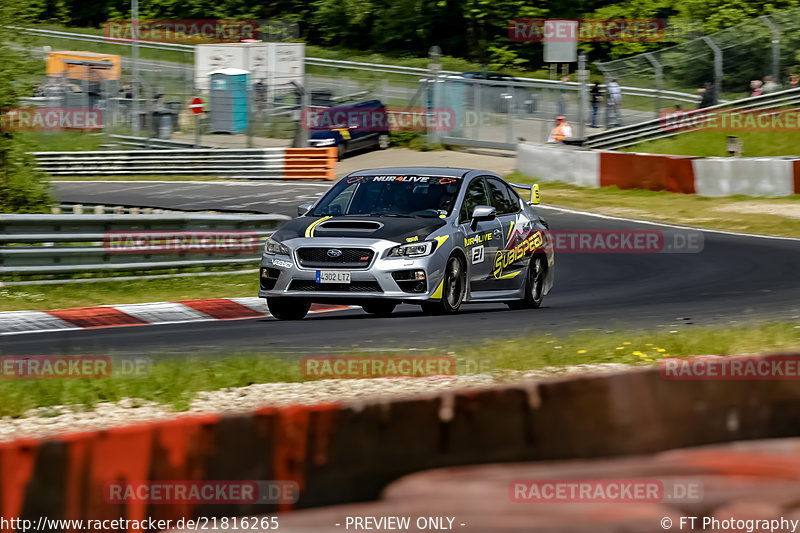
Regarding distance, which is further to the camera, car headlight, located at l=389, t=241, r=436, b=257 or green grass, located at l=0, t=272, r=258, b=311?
green grass, located at l=0, t=272, r=258, b=311

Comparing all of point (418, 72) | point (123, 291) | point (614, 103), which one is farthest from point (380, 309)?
point (418, 72)

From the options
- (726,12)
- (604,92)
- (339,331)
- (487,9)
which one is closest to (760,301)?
(339,331)

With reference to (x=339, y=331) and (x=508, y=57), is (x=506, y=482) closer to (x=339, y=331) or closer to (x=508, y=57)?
(x=339, y=331)

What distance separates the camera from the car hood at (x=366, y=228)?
36.5 ft

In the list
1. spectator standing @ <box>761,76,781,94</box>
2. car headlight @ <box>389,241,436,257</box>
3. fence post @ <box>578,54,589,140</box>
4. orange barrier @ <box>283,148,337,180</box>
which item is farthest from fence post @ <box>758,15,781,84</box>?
car headlight @ <box>389,241,436,257</box>

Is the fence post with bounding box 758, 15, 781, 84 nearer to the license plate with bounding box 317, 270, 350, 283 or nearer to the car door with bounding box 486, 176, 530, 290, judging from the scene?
the car door with bounding box 486, 176, 530, 290

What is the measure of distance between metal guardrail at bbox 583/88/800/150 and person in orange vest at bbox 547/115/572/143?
→ 1.42 metres

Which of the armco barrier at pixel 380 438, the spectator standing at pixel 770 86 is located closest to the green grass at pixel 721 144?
the spectator standing at pixel 770 86

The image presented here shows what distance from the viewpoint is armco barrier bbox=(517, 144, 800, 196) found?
25.7 metres

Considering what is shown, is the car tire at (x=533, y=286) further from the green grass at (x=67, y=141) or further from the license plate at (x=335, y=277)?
the green grass at (x=67, y=141)

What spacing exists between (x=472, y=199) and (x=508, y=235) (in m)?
0.65

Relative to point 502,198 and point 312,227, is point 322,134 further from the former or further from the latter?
point 312,227

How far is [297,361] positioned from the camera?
780 centimetres

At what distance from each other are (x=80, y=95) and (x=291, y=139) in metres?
7.61
